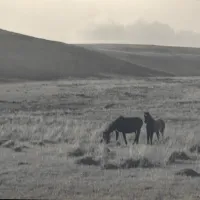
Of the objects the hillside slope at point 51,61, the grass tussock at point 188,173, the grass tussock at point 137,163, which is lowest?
the hillside slope at point 51,61

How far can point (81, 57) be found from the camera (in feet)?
411

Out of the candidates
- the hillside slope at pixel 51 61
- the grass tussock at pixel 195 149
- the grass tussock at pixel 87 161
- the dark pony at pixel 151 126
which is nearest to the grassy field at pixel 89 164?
the grass tussock at pixel 87 161

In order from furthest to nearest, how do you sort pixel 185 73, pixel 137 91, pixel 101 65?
A: pixel 185 73 < pixel 101 65 < pixel 137 91

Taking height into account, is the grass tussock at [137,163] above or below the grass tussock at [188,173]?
below

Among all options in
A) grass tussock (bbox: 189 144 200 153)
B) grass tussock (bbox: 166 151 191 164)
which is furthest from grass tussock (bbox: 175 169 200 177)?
grass tussock (bbox: 189 144 200 153)

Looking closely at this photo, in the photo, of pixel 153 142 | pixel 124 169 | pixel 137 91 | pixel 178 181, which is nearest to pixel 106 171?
pixel 124 169

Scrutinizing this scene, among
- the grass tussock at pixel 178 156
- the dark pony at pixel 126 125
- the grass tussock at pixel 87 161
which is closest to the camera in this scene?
the grass tussock at pixel 87 161

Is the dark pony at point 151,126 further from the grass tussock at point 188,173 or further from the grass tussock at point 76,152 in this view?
the grass tussock at point 188,173

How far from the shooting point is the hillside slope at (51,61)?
108512mm

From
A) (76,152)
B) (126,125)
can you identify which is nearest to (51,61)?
(126,125)

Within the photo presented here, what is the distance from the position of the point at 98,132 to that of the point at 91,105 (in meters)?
21.2

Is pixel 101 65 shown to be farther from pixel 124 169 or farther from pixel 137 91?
pixel 124 169

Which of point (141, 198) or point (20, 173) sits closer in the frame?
point (141, 198)

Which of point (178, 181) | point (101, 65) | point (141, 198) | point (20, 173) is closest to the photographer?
point (141, 198)
